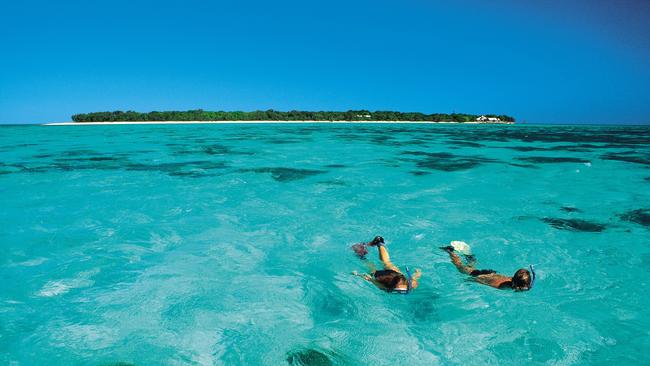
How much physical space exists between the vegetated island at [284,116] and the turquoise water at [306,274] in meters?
97.9

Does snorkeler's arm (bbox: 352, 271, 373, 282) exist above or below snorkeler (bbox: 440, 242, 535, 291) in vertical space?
below

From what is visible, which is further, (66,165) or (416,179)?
(66,165)

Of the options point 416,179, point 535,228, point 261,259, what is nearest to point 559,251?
point 535,228

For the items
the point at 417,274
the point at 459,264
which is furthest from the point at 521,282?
the point at 417,274

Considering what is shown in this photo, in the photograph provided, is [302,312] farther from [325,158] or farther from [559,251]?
[325,158]

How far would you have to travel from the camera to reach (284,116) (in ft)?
368

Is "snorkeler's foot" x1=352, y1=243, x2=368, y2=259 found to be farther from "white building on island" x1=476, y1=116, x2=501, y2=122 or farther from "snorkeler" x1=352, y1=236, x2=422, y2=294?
"white building on island" x1=476, y1=116, x2=501, y2=122

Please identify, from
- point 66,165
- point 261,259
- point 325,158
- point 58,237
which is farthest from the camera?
point 325,158

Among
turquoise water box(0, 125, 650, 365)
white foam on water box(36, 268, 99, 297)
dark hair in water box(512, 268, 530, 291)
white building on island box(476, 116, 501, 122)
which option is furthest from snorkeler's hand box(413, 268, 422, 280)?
white building on island box(476, 116, 501, 122)

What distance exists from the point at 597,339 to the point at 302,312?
3578mm

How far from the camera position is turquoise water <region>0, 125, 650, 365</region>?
4074 mm

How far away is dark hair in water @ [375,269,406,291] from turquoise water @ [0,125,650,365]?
0.17m

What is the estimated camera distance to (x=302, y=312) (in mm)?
4801

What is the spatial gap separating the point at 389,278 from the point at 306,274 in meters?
1.44
